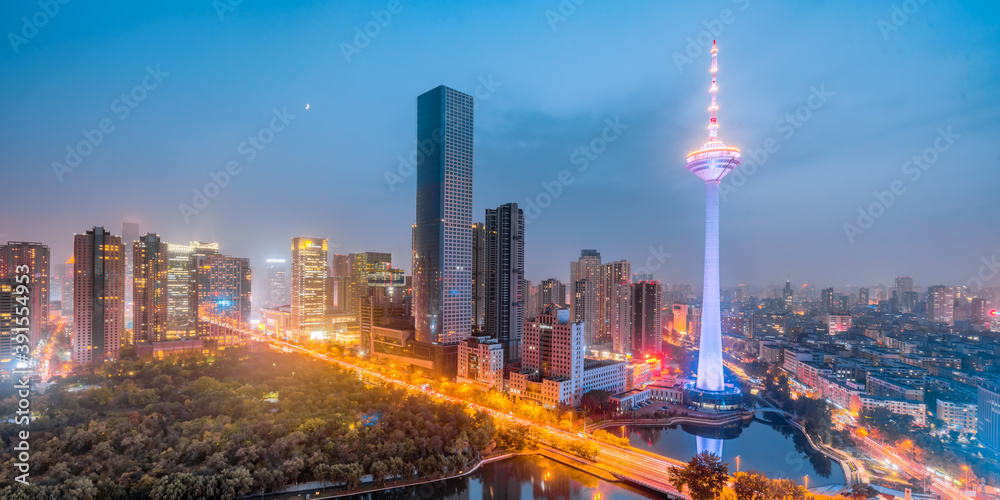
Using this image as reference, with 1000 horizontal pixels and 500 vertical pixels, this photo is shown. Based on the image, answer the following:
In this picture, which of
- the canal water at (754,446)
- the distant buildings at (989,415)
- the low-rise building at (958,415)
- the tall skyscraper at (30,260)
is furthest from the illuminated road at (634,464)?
the tall skyscraper at (30,260)

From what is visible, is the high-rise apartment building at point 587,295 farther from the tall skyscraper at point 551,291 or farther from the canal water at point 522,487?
the canal water at point 522,487

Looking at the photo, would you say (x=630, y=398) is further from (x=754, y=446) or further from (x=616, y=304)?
(x=616, y=304)

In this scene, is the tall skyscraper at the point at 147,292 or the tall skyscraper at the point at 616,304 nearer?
the tall skyscraper at the point at 147,292

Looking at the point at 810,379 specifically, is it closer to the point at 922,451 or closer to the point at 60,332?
the point at 922,451

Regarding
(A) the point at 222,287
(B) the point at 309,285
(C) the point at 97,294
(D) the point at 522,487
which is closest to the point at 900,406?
(D) the point at 522,487

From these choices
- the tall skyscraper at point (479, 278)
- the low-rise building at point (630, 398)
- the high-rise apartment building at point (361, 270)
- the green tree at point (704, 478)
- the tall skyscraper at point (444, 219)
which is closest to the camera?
the green tree at point (704, 478)

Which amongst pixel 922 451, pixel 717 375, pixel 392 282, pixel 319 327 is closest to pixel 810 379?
pixel 717 375
